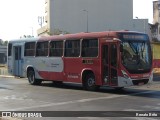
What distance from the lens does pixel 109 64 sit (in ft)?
64.5

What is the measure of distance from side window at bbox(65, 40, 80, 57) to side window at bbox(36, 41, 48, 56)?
2354mm

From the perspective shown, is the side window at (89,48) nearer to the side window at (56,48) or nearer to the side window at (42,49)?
the side window at (56,48)

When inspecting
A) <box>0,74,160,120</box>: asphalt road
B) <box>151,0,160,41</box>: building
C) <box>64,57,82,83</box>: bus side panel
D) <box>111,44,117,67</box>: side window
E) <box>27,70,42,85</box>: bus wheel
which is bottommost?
<box>0,74,160,120</box>: asphalt road

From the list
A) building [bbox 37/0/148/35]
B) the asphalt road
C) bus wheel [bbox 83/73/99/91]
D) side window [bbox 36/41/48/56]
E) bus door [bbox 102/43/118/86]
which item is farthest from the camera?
building [bbox 37/0/148/35]

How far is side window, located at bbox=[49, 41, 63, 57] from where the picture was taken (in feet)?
76.5

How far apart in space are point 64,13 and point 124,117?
10868 cm

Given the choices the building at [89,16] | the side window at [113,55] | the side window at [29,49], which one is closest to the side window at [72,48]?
the side window at [113,55]

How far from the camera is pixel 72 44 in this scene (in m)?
22.3

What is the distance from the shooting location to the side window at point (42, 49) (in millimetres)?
24750

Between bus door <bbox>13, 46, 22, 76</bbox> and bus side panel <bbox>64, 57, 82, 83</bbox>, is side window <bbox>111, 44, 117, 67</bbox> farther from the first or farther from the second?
bus door <bbox>13, 46, 22, 76</bbox>

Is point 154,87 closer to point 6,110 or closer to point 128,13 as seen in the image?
point 6,110

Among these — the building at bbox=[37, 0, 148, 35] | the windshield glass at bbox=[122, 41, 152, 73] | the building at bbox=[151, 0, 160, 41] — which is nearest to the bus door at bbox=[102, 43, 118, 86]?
the windshield glass at bbox=[122, 41, 152, 73]

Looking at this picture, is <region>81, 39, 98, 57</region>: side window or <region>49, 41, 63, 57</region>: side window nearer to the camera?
<region>81, 39, 98, 57</region>: side window

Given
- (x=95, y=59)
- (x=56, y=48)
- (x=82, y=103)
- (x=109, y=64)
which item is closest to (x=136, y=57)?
(x=109, y=64)
